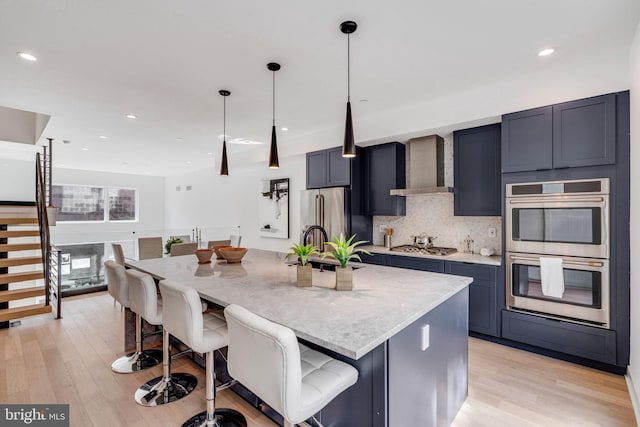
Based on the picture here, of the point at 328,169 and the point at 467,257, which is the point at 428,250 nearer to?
the point at 467,257

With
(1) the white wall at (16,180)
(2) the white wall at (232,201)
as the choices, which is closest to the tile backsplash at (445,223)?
(2) the white wall at (232,201)

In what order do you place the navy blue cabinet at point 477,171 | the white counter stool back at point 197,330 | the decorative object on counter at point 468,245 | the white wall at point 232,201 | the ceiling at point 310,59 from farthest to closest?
the white wall at point 232,201, the decorative object on counter at point 468,245, the navy blue cabinet at point 477,171, the ceiling at point 310,59, the white counter stool back at point 197,330

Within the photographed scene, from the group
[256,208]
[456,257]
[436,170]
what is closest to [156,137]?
[256,208]

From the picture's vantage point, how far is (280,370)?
114 cm

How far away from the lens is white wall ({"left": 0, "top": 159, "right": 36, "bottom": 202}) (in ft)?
23.4

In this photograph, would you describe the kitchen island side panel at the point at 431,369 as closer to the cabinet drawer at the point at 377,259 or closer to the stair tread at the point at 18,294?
the cabinet drawer at the point at 377,259

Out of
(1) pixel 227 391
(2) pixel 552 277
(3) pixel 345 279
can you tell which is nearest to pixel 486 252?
(2) pixel 552 277

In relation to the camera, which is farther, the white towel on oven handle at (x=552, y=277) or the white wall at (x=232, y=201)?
the white wall at (x=232, y=201)

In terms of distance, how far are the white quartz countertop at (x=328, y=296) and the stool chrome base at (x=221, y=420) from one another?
32.4 inches

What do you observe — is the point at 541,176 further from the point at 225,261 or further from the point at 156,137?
the point at 156,137

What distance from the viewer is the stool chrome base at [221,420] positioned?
76.0 inches

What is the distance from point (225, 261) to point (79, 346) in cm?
179

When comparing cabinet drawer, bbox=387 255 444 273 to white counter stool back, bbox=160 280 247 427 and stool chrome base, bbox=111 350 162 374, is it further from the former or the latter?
stool chrome base, bbox=111 350 162 374

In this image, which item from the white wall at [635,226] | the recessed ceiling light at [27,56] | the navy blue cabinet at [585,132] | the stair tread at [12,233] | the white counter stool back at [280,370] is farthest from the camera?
the stair tread at [12,233]
